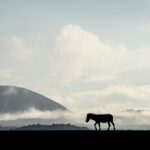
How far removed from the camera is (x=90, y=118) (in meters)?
77.8
